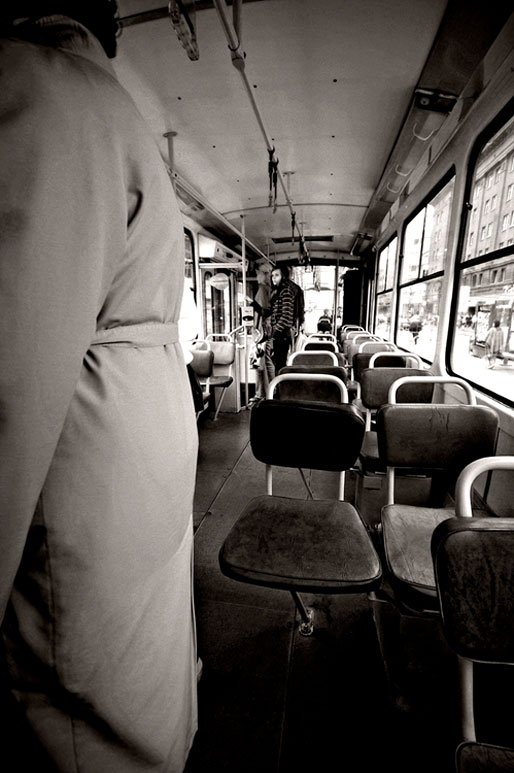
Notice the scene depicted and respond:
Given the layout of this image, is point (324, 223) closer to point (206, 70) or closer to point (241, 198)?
point (241, 198)

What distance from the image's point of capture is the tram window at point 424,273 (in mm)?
3668

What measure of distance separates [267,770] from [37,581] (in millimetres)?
1135

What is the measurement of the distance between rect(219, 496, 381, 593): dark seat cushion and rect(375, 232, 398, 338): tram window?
5.29m

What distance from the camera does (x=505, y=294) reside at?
96.6 inches

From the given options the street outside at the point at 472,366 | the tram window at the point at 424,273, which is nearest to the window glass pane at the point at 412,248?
the tram window at the point at 424,273

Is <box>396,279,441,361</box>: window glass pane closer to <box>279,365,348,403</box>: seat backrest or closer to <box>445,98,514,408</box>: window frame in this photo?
<box>445,98,514,408</box>: window frame

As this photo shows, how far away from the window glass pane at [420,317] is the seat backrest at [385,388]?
100 centimetres

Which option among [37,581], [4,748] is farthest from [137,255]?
[4,748]

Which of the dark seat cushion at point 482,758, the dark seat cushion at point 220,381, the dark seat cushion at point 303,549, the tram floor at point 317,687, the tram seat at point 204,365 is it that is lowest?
the tram floor at point 317,687

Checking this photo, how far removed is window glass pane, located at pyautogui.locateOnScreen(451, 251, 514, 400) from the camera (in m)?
2.47

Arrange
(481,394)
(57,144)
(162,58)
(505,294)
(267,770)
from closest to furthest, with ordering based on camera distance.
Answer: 1. (57,144)
2. (267,770)
3. (162,58)
4. (505,294)
5. (481,394)

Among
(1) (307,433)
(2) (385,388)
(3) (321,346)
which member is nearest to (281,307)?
(3) (321,346)

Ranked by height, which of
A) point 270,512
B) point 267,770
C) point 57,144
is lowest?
point 267,770

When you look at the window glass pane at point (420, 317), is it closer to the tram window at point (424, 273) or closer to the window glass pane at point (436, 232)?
the tram window at point (424, 273)
